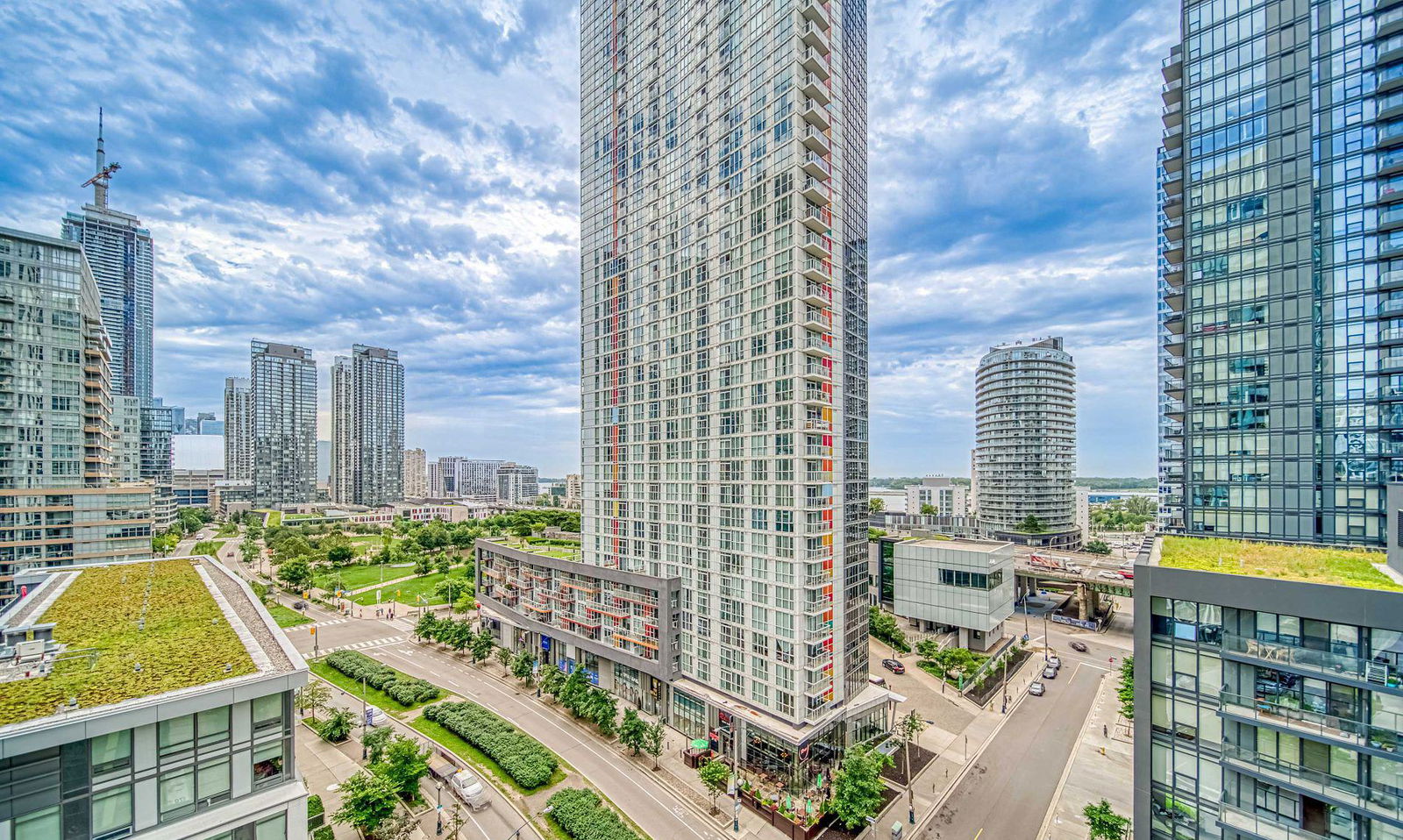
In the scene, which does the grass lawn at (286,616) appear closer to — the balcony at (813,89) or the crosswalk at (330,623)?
the crosswalk at (330,623)

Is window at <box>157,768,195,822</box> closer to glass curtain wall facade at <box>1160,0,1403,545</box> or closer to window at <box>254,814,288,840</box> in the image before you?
window at <box>254,814,288,840</box>

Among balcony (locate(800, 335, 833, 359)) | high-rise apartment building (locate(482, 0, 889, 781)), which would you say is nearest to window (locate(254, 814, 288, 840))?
high-rise apartment building (locate(482, 0, 889, 781))

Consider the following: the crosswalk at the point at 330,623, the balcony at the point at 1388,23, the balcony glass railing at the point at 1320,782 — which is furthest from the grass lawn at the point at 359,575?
the balcony at the point at 1388,23

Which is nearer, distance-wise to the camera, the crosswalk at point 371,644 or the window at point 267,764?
the window at point 267,764

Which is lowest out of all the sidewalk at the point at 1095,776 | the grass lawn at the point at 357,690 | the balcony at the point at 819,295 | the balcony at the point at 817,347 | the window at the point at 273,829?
the grass lawn at the point at 357,690

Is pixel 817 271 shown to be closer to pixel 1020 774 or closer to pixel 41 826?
pixel 1020 774

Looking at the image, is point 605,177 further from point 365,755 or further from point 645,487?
point 365,755

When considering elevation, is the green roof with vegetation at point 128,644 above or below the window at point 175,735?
above

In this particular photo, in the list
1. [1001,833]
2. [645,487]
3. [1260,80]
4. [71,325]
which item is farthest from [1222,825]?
[71,325]
